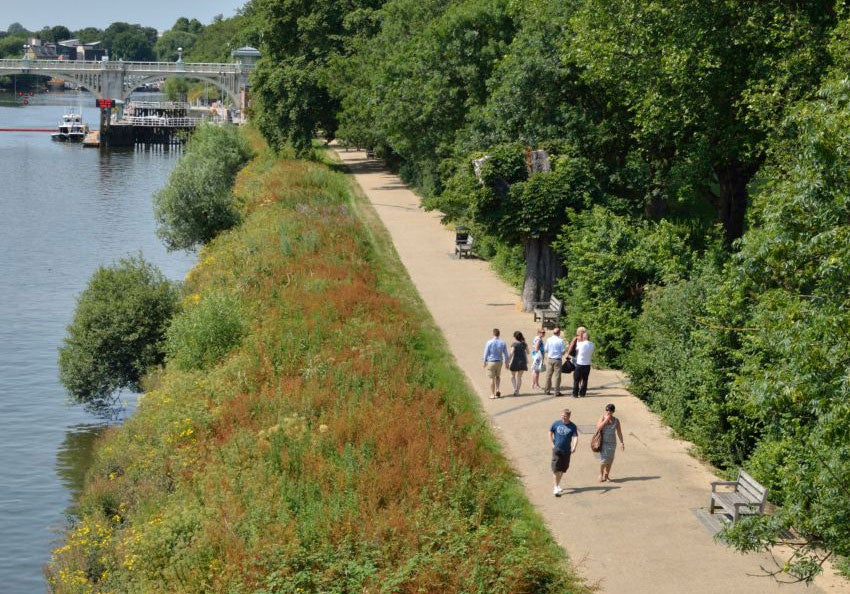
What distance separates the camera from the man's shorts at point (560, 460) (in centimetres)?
1744

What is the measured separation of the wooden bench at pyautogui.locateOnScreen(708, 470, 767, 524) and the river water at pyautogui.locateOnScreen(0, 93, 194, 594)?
12.3 meters

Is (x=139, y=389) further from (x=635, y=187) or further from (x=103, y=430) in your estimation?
(x=635, y=187)

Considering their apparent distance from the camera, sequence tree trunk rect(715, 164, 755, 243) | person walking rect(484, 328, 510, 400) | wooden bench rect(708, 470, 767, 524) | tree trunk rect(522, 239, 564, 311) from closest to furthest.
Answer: wooden bench rect(708, 470, 767, 524) → person walking rect(484, 328, 510, 400) → tree trunk rect(522, 239, 564, 311) → tree trunk rect(715, 164, 755, 243)

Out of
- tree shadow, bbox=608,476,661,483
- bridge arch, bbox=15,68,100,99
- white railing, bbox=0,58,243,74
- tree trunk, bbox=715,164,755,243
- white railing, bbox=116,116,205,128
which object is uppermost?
white railing, bbox=0,58,243,74

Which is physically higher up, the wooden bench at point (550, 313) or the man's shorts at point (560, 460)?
the wooden bench at point (550, 313)

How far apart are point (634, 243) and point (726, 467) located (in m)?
8.39

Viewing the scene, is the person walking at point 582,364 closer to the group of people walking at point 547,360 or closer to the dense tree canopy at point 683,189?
the group of people walking at point 547,360

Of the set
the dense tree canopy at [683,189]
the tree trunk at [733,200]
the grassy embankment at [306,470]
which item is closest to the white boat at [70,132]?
the dense tree canopy at [683,189]

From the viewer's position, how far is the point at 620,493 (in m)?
17.9

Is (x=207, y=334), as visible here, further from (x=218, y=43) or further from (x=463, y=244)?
(x=218, y=43)

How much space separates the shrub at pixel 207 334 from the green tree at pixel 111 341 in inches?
104

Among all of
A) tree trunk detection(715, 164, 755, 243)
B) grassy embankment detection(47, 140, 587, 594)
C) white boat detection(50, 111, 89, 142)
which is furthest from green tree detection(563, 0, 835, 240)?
white boat detection(50, 111, 89, 142)

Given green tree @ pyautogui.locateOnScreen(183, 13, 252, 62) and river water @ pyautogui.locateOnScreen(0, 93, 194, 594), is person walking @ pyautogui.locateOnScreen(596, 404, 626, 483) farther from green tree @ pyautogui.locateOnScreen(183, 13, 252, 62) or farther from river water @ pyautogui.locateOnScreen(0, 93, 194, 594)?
green tree @ pyautogui.locateOnScreen(183, 13, 252, 62)

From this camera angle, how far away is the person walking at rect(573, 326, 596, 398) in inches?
885
